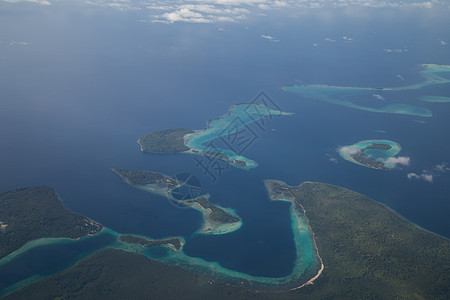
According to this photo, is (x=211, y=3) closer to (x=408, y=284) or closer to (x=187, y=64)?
(x=187, y=64)

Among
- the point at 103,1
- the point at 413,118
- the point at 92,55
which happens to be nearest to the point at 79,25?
the point at 92,55

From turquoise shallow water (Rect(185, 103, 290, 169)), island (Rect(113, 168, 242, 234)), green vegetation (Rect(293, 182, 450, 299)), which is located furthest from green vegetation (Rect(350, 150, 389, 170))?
island (Rect(113, 168, 242, 234))

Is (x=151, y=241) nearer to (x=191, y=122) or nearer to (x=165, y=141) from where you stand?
(x=165, y=141)

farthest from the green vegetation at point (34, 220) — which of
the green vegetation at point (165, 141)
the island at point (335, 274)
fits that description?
the green vegetation at point (165, 141)

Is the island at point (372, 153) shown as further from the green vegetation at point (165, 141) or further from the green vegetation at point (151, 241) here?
the green vegetation at point (151, 241)

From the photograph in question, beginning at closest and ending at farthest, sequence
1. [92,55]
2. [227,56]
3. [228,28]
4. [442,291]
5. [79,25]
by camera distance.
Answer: [442,291] → [92,55] → [227,56] → [79,25] → [228,28]

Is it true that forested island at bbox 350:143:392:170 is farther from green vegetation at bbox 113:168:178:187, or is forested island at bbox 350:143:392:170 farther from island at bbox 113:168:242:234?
green vegetation at bbox 113:168:178:187
